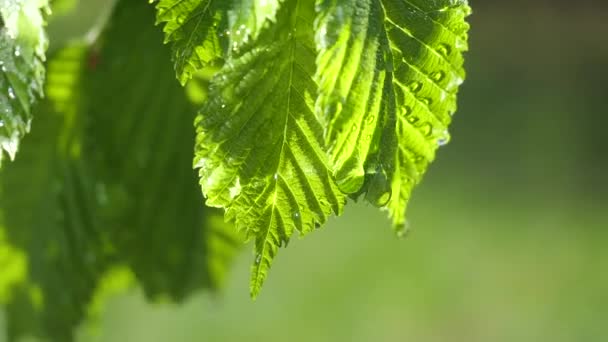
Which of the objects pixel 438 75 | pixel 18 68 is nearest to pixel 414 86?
→ pixel 438 75

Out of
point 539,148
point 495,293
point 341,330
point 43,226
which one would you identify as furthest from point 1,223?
point 539,148

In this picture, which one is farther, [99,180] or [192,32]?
[99,180]

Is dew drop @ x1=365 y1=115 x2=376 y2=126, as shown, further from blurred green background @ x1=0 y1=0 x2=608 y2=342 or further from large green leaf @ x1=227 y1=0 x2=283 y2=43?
blurred green background @ x1=0 y1=0 x2=608 y2=342

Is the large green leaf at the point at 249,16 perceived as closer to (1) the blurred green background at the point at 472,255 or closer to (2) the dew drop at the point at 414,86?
(2) the dew drop at the point at 414,86

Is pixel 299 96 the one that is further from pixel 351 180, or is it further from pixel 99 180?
pixel 99 180

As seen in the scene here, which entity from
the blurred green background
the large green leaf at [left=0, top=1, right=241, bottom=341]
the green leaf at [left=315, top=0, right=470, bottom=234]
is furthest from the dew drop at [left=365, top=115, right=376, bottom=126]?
the blurred green background

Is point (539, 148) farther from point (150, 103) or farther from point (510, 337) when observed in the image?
point (150, 103)

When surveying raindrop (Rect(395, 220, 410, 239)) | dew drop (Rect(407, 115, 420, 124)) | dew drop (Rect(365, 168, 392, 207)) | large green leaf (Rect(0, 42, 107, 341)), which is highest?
dew drop (Rect(407, 115, 420, 124))
